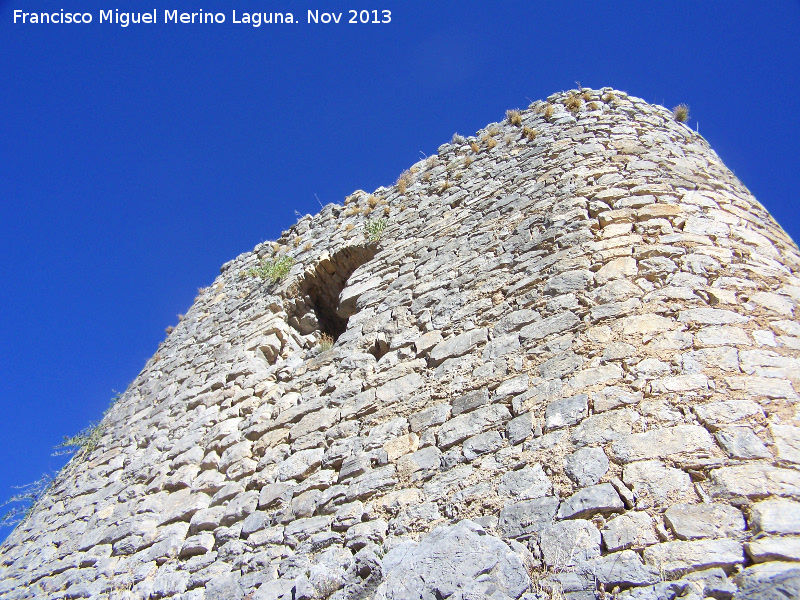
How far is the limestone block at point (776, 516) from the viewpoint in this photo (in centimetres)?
204

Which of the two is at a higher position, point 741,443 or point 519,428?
point 519,428

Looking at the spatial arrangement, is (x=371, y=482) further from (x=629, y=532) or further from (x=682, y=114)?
(x=682, y=114)

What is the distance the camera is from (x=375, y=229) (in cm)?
551

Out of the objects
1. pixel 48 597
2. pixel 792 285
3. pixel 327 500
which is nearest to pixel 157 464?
pixel 48 597

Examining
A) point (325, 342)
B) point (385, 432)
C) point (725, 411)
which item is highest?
point (325, 342)

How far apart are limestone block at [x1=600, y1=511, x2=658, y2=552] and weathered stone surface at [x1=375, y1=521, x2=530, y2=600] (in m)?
0.33

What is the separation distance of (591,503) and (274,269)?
13.7 ft

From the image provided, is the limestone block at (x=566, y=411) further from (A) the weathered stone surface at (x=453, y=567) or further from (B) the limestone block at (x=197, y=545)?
(B) the limestone block at (x=197, y=545)

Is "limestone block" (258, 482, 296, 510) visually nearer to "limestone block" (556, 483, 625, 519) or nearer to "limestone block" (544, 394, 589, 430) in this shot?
"limestone block" (544, 394, 589, 430)

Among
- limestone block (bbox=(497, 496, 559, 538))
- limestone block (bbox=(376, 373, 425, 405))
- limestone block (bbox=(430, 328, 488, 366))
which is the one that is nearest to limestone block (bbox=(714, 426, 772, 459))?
limestone block (bbox=(497, 496, 559, 538))

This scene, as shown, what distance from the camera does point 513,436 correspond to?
288cm

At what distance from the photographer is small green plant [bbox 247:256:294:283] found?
5.88m

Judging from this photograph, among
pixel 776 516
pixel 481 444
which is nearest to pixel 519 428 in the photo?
pixel 481 444

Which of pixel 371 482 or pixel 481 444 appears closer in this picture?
pixel 481 444
